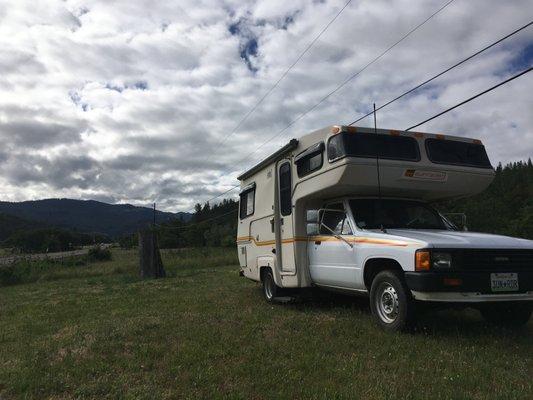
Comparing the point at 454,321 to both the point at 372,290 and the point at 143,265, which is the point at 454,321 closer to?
the point at 372,290

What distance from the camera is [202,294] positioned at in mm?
11672

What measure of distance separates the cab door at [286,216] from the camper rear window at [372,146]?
1.81m

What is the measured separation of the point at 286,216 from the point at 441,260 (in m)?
3.74

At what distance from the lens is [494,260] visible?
20.2 feet

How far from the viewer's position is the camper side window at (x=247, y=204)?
1148 cm

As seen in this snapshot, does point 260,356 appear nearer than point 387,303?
Yes

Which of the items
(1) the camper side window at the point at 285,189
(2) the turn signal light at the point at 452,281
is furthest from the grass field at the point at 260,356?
(1) the camper side window at the point at 285,189

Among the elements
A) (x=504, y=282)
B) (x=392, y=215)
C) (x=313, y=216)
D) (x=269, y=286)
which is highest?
(x=313, y=216)

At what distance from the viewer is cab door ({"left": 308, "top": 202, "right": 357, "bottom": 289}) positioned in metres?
7.57

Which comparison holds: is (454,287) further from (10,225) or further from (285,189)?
(10,225)

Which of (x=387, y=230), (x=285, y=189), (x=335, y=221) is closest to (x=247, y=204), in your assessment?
(x=285, y=189)

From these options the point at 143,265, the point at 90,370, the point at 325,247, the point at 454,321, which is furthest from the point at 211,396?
the point at 143,265

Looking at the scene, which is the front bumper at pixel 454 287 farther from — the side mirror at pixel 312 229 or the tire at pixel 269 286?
the tire at pixel 269 286

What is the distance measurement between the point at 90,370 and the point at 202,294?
629cm
